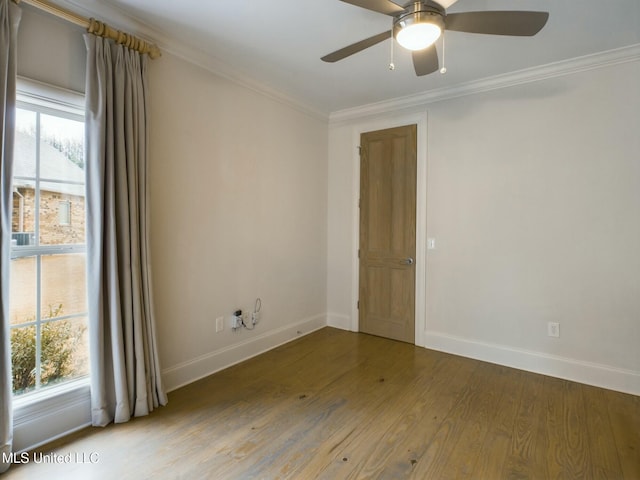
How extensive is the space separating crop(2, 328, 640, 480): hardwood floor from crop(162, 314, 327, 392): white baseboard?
0.30 feet

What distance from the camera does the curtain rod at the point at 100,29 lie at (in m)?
1.91

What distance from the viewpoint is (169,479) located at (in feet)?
5.69

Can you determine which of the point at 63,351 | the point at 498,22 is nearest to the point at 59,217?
the point at 63,351

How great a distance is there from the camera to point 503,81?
313 cm

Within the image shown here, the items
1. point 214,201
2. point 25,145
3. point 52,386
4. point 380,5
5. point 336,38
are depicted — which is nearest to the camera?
point 380,5

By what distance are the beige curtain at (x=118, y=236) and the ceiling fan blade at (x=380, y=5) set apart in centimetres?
155

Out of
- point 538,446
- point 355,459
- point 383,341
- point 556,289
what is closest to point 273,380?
point 355,459

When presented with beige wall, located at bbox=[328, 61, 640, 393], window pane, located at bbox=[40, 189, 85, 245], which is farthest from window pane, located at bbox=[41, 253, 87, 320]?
beige wall, located at bbox=[328, 61, 640, 393]

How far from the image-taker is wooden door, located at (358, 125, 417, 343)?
3.73m

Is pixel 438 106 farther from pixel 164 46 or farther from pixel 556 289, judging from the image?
pixel 164 46

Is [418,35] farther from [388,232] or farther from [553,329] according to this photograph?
[553,329]

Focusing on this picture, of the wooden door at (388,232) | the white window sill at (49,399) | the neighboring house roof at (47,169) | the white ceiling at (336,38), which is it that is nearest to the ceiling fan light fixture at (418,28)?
the white ceiling at (336,38)

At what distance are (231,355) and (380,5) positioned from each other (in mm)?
2891

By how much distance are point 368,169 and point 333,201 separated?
62 cm
